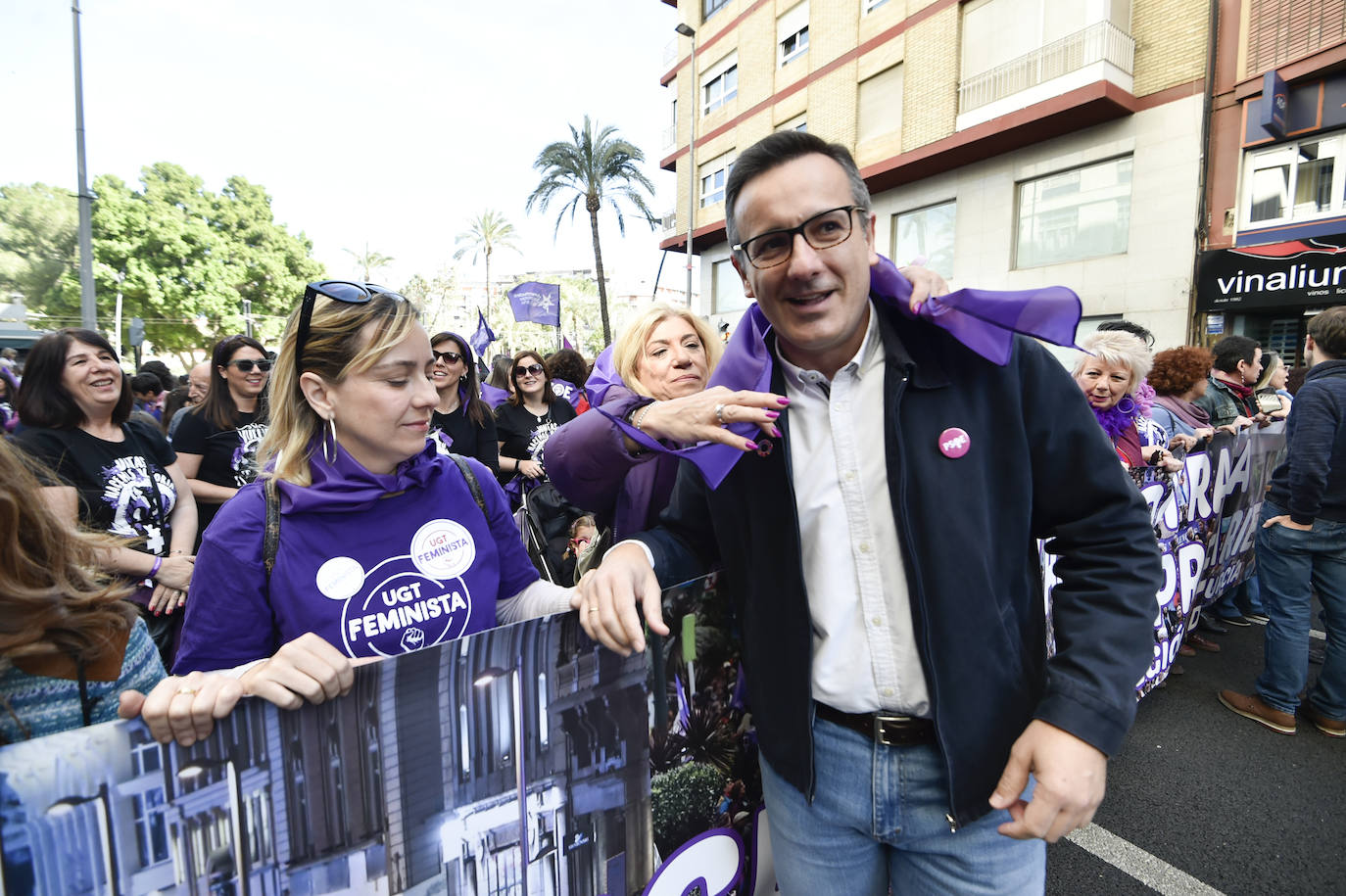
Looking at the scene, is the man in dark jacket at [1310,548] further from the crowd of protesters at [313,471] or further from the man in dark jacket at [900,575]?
the man in dark jacket at [900,575]

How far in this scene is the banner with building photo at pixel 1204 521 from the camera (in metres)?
3.83

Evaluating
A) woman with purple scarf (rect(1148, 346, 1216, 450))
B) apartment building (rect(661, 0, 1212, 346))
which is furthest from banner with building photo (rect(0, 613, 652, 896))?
apartment building (rect(661, 0, 1212, 346))

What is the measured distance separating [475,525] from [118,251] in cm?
3462

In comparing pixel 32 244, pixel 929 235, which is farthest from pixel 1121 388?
pixel 32 244

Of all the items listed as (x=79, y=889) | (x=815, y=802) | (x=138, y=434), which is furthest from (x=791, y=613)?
(x=138, y=434)

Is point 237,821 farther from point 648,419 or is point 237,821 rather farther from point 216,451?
point 216,451

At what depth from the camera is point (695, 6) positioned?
79.8ft

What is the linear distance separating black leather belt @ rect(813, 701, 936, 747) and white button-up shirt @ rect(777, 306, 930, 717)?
0.7 inches

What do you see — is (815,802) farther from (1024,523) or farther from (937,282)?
(937,282)

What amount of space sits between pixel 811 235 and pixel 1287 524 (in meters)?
3.90

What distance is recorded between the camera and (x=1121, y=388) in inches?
157

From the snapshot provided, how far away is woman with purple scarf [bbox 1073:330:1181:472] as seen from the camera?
3.98m

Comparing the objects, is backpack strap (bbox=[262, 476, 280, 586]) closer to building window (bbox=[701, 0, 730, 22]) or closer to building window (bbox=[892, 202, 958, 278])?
building window (bbox=[892, 202, 958, 278])

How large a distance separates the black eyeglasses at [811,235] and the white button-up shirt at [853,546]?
187 millimetres
